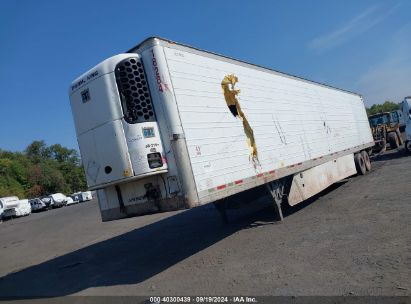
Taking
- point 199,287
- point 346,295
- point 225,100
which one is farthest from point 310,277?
point 225,100

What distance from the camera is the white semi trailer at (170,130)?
7.45 meters

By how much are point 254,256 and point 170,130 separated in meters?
2.82

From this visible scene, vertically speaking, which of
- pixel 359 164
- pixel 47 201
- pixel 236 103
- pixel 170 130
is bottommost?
pixel 359 164

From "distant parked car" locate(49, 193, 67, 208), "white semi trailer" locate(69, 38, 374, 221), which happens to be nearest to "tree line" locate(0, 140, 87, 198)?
"distant parked car" locate(49, 193, 67, 208)

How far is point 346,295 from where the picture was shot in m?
5.08

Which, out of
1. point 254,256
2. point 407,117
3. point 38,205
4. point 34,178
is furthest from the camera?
point 34,178

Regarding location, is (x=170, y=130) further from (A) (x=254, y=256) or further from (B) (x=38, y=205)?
(B) (x=38, y=205)

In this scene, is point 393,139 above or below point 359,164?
above

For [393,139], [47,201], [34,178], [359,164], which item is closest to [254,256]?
[359,164]

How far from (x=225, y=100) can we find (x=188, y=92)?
1426 millimetres

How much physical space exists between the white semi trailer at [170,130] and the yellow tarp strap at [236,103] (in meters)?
0.02

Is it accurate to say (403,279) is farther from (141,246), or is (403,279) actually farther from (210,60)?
(141,246)

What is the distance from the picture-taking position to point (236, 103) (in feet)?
31.1

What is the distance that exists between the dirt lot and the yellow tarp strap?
2.02 metres
